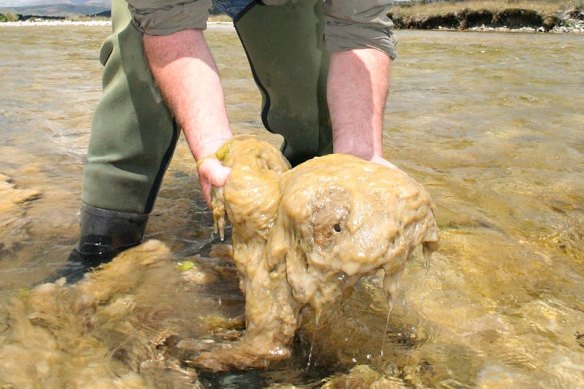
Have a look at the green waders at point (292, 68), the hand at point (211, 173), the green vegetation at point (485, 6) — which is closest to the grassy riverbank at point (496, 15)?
the green vegetation at point (485, 6)

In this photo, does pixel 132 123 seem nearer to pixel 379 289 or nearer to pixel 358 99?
pixel 358 99

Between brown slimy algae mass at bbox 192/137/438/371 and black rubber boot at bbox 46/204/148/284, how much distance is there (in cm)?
85

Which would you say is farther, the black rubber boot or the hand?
the black rubber boot

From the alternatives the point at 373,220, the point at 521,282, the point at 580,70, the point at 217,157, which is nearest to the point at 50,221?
the point at 217,157

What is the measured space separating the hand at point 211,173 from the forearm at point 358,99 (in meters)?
0.44

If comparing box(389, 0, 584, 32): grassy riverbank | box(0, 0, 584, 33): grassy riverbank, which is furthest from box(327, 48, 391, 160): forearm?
box(389, 0, 584, 32): grassy riverbank

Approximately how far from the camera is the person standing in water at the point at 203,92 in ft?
6.58

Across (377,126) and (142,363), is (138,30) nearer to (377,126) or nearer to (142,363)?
(377,126)

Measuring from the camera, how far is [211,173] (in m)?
1.80

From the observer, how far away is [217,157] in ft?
6.11

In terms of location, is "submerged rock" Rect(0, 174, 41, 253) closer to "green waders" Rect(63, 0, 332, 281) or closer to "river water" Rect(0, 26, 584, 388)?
"river water" Rect(0, 26, 584, 388)

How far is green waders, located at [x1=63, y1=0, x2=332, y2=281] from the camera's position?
93.9 inches

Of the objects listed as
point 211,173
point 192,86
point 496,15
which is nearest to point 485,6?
point 496,15

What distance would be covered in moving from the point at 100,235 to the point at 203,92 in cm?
88
